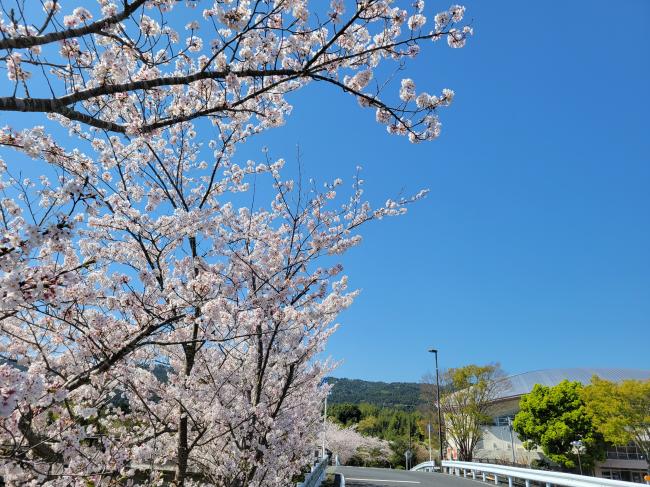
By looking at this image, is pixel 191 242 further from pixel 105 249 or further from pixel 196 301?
pixel 196 301

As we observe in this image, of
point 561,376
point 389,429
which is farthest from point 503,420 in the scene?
point 389,429

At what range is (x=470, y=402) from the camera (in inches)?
1270

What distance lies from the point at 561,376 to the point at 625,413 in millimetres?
16755

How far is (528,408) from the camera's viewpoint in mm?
30188

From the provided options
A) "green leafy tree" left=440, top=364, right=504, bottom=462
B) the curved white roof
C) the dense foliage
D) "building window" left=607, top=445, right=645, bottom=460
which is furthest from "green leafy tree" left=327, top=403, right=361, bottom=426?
"building window" left=607, top=445, right=645, bottom=460

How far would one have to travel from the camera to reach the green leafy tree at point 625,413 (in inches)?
990

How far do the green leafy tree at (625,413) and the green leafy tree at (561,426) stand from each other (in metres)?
1.12

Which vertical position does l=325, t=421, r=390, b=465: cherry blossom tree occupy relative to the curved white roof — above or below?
below

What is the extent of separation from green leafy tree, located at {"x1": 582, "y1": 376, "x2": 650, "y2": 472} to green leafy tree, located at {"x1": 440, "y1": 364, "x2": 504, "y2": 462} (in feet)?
23.8

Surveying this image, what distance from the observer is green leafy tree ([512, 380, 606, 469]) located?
27344 millimetres

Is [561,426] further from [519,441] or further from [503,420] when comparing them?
[503,420]

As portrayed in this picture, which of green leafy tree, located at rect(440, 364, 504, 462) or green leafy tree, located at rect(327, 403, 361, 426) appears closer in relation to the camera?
green leafy tree, located at rect(440, 364, 504, 462)

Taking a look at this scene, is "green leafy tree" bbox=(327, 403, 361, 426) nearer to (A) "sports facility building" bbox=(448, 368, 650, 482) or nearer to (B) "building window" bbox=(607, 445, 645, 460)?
(A) "sports facility building" bbox=(448, 368, 650, 482)

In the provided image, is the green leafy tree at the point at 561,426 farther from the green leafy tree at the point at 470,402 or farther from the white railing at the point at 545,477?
the white railing at the point at 545,477
